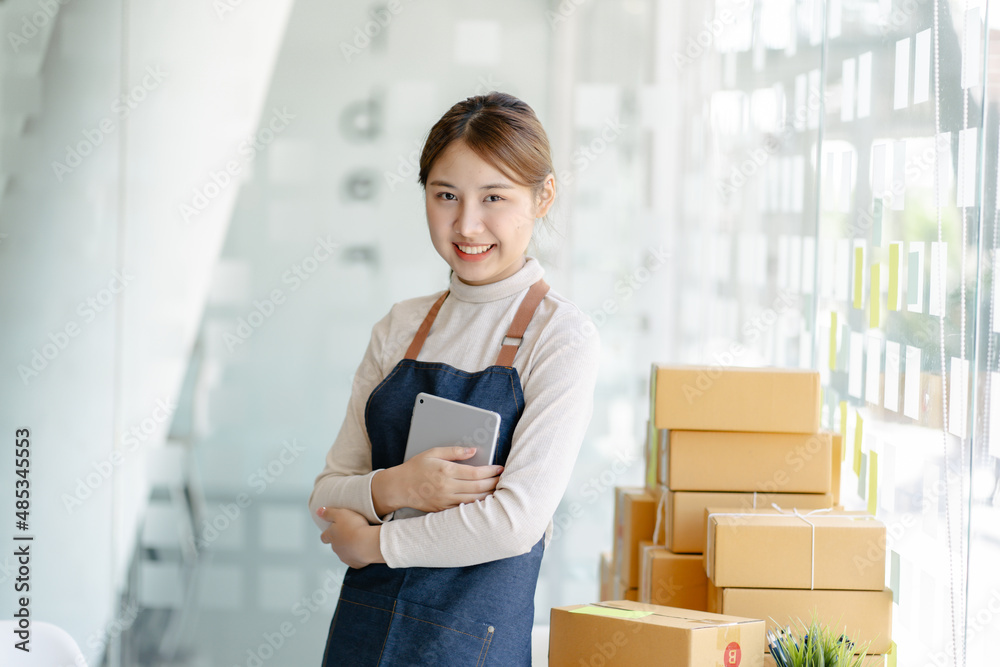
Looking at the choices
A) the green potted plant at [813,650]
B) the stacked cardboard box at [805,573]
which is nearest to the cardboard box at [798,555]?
the stacked cardboard box at [805,573]

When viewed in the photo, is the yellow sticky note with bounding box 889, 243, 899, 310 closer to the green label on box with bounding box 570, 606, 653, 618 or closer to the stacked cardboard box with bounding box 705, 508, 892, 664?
the stacked cardboard box with bounding box 705, 508, 892, 664

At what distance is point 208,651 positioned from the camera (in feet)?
9.09

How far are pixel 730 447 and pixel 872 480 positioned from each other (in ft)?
1.26

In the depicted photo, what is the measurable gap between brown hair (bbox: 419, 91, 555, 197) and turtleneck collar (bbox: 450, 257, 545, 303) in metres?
0.13

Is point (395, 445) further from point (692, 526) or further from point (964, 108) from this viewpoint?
point (964, 108)

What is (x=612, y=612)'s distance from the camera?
140 cm

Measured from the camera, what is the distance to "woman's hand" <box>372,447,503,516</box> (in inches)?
47.6

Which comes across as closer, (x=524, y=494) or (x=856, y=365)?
(x=524, y=494)

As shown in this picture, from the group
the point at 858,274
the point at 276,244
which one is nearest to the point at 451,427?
the point at 858,274

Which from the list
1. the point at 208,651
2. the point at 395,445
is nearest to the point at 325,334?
the point at 208,651

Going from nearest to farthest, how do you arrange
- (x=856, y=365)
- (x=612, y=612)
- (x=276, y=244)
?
(x=612, y=612) → (x=856, y=365) → (x=276, y=244)

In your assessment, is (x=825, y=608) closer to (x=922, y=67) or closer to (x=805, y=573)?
(x=805, y=573)

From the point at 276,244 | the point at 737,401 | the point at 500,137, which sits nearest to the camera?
the point at 500,137

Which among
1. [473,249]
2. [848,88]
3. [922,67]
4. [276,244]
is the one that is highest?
[848,88]
